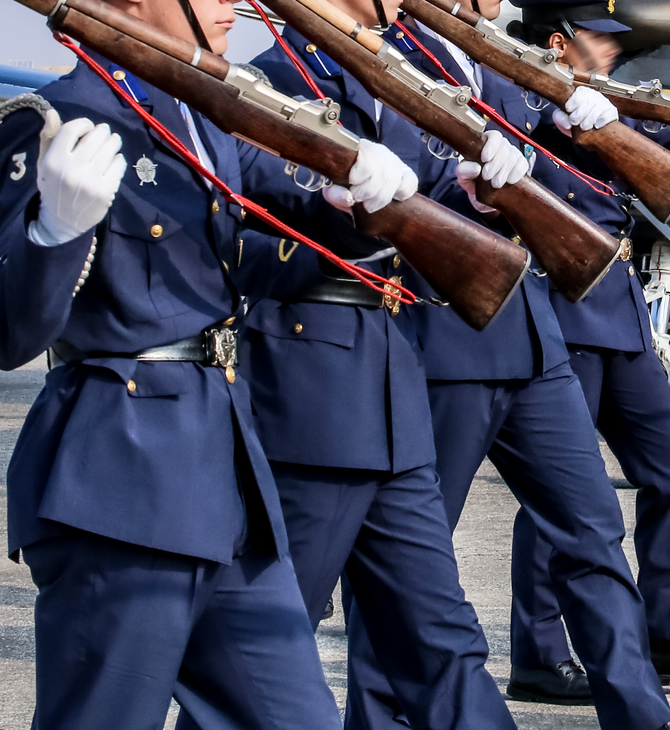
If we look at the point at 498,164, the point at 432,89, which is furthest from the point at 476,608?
the point at 432,89

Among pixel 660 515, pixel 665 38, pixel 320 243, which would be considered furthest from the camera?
pixel 665 38

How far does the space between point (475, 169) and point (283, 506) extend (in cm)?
79

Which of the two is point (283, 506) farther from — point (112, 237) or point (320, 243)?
point (112, 237)

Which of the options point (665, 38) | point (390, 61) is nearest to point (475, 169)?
point (390, 61)

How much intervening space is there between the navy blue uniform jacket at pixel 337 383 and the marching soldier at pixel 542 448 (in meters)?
0.36

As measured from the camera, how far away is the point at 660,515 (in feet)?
12.3

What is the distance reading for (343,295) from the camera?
2.67 m

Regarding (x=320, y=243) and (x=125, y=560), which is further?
(x=320, y=243)

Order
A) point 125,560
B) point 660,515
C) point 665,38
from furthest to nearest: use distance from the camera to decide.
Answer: point 665,38 → point 660,515 → point 125,560

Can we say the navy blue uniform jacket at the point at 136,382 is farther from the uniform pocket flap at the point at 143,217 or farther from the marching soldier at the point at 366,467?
the marching soldier at the point at 366,467

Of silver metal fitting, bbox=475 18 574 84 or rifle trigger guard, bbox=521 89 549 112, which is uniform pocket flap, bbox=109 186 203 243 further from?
rifle trigger guard, bbox=521 89 549 112

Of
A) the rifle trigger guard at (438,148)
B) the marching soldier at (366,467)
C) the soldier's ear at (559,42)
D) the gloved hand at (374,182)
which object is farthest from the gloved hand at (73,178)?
the soldier's ear at (559,42)

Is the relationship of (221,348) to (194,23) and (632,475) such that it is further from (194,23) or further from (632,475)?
(632,475)

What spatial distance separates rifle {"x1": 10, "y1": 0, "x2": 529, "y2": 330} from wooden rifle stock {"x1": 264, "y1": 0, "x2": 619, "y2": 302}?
348mm
